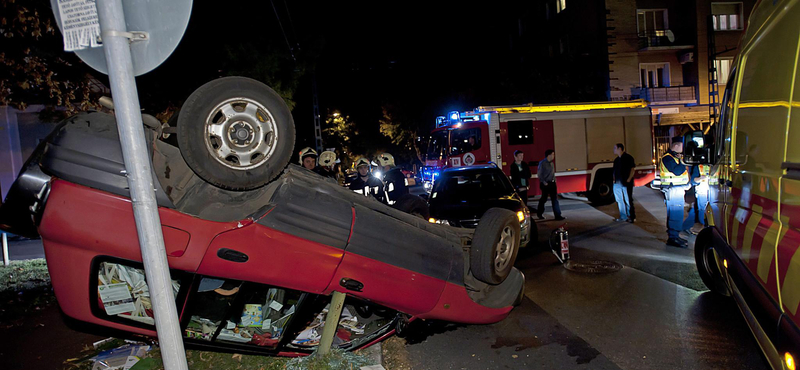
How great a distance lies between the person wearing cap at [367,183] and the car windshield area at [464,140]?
834 cm

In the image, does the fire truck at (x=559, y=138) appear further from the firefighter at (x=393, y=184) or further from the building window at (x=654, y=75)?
the building window at (x=654, y=75)

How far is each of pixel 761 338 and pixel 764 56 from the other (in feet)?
5.54

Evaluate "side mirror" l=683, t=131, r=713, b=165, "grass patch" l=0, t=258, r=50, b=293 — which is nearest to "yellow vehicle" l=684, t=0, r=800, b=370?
"side mirror" l=683, t=131, r=713, b=165

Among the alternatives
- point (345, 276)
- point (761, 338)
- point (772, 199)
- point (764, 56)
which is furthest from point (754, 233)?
point (345, 276)

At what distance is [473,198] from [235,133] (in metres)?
6.33

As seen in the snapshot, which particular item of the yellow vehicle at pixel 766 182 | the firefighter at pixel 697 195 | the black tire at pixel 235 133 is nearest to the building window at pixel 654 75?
the firefighter at pixel 697 195

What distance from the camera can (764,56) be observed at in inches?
120

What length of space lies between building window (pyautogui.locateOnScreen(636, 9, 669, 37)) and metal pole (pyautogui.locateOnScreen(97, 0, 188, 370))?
32175mm

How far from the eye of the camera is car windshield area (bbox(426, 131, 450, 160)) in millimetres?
16930

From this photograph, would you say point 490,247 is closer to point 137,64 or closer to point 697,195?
point 137,64

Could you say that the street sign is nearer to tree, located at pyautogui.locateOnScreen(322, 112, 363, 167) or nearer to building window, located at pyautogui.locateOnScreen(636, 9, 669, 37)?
building window, located at pyautogui.locateOnScreen(636, 9, 669, 37)

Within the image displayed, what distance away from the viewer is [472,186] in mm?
9312

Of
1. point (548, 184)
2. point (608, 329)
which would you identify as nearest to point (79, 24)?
point (608, 329)

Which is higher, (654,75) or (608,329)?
(654,75)
